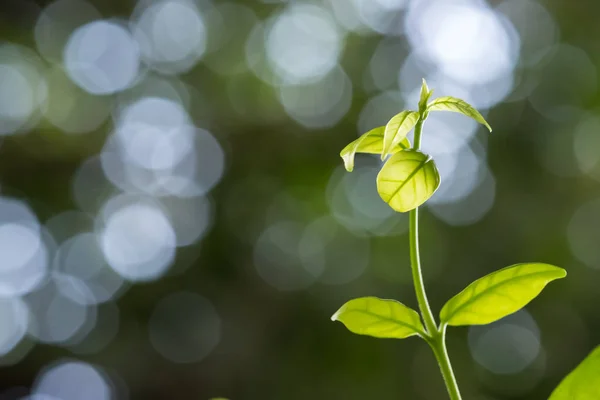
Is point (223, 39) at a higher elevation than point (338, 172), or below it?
higher

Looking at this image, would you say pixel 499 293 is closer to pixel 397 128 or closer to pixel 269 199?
pixel 397 128

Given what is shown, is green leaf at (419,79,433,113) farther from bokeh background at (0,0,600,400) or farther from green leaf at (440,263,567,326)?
bokeh background at (0,0,600,400)

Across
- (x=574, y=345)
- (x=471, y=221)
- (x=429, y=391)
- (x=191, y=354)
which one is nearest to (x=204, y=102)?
(x=191, y=354)

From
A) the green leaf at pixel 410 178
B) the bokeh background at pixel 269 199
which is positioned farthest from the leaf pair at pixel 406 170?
Result: the bokeh background at pixel 269 199

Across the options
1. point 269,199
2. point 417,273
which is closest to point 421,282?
point 417,273

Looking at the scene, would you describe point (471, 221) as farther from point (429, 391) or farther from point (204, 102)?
point (204, 102)

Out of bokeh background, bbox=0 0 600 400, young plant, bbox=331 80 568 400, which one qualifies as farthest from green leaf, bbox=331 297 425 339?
bokeh background, bbox=0 0 600 400
